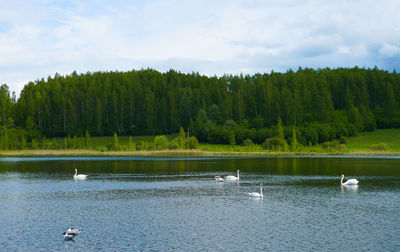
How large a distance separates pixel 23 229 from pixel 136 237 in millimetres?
10025

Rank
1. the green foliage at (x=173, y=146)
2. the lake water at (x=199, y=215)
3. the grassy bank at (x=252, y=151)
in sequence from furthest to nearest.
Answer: the green foliage at (x=173, y=146), the grassy bank at (x=252, y=151), the lake water at (x=199, y=215)

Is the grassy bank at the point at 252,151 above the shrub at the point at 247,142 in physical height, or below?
below

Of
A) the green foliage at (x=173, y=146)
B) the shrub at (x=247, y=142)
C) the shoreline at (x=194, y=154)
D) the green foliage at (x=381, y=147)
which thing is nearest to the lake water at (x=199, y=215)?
the shoreline at (x=194, y=154)

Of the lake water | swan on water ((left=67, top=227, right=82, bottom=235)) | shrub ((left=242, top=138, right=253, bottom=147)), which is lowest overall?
the lake water

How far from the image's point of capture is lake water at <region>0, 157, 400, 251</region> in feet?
103

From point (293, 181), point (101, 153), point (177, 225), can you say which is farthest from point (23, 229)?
point (101, 153)

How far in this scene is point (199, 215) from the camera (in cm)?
4172

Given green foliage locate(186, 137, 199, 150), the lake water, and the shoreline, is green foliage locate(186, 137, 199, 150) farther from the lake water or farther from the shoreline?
the lake water

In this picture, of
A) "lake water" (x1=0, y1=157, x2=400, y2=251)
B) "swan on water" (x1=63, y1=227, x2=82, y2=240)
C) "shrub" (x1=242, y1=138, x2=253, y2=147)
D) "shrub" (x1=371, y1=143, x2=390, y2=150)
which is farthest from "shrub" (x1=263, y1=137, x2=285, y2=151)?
"swan on water" (x1=63, y1=227, x2=82, y2=240)

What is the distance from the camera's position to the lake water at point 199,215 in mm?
31391

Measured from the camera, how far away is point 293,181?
2756 inches

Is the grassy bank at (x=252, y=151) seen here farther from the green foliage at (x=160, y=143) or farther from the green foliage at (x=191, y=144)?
the green foliage at (x=160, y=143)

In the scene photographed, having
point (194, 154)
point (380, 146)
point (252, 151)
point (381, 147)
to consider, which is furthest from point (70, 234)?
point (380, 146)

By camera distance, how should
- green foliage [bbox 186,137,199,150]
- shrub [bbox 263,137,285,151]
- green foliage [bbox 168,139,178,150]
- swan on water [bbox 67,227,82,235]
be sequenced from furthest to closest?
green foliage [bbox 168,139,178,150] → green foliage [bbox 186,137,199,150] → shrub [bbox 263,137,285,151] → swan on water [bbox 67,227,82,235]
